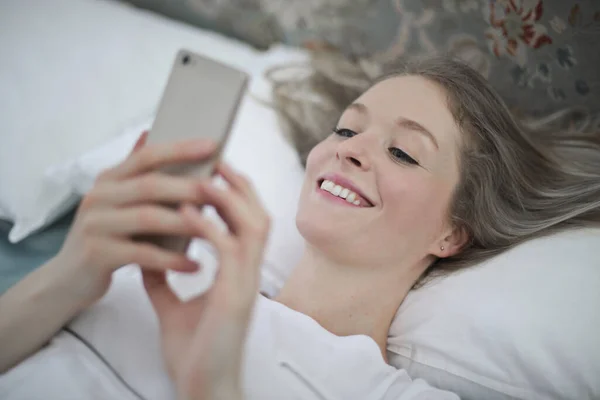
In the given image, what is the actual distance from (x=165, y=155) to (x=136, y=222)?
0.07m

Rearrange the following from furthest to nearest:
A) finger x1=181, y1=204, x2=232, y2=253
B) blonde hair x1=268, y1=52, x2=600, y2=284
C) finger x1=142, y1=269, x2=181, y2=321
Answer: blonde hair x1=268, y1=52, x2=600, y2=284 → finger x1=142, y1=269, x2=181, y2=321 → finger x1=181, y1=204, x2=232, y2=253

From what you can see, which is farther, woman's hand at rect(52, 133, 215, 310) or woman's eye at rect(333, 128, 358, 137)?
woman's eye at rect(333, 128, 358, 137)

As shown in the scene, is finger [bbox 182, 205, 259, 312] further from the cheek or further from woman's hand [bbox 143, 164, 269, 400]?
the cheek

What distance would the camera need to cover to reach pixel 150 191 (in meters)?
0.54

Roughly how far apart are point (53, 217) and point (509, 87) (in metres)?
1.10

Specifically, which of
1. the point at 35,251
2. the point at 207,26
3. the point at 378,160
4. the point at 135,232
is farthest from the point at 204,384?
the point at 207,26

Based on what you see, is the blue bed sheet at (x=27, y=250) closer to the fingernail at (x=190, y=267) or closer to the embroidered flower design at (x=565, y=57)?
the fingernail at (x=190, y=267)

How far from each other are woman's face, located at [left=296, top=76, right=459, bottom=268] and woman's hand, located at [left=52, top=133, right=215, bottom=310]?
338 millimetres

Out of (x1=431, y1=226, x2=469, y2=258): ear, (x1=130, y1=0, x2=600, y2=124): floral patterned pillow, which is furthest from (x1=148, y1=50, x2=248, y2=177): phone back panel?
(x1=130, y1=0, x2=600, y2=124): floral patterned pillow

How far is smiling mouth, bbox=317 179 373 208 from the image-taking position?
87 cm

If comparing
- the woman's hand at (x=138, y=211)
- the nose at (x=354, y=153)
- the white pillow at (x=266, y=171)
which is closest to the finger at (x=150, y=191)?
the woman's hand at (x=138, y=211)

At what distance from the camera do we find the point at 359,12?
1.45m

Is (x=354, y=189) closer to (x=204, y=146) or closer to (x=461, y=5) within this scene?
(x=204, y=146)

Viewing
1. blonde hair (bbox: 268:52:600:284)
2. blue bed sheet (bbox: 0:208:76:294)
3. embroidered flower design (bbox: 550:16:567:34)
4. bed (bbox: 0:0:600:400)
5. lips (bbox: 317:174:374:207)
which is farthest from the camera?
embroidered flower design (bbox: 550:16:567:34)
